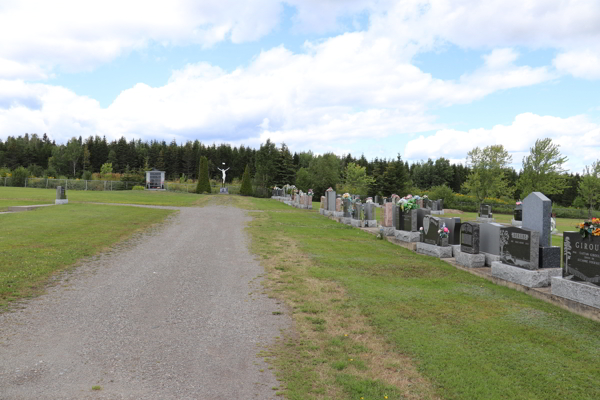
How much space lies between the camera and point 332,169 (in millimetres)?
66312

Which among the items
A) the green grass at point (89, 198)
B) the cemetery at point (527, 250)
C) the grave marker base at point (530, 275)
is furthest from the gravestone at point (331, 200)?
the grave marker base at point (530, 275)

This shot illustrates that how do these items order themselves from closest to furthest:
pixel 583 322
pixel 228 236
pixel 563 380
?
1. pixel 563 380
2. pixel 583 322
3. pixel 228 236

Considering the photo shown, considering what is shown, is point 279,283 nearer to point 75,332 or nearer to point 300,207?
point 75,332

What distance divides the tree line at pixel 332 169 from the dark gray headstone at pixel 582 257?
46061 millimetres

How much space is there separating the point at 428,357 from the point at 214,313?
12.0 ft

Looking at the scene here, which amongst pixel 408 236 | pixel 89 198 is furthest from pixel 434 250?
pixel 89 198

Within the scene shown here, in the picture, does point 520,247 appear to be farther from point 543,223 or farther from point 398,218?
point 398,218

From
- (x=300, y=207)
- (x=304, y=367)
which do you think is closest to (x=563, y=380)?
(x=304, y=367)

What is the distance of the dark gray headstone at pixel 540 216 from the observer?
855 centimetres

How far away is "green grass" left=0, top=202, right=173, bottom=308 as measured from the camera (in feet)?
26.4

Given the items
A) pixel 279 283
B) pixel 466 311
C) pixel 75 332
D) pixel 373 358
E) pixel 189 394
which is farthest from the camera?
pixel 279 283

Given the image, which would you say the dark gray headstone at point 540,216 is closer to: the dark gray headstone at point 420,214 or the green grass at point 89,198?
the dark gray headstone at point 420,214

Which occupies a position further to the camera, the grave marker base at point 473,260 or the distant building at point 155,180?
the distant building at point 155,180

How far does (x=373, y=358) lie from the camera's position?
4.91 m
